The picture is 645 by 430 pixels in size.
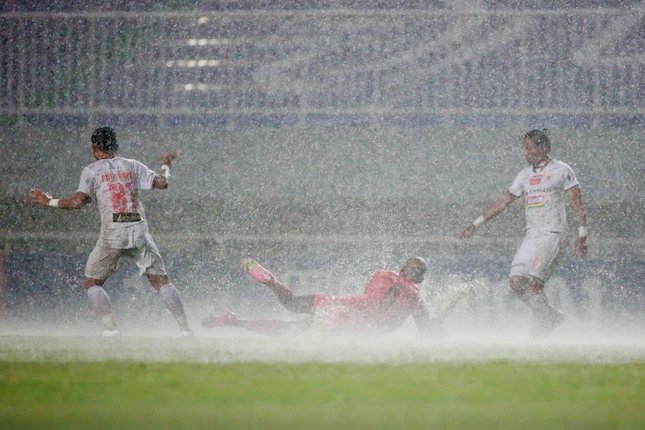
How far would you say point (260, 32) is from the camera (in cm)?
1714

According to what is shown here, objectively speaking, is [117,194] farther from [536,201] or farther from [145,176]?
[536,201]

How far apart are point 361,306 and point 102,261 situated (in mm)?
1967

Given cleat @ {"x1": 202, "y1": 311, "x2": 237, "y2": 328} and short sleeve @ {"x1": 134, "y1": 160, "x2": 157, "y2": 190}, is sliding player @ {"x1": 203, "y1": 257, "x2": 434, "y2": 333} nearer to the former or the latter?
cleat @ {"x1": 202, "y1": 311, "x2": 237, "y2": 328}

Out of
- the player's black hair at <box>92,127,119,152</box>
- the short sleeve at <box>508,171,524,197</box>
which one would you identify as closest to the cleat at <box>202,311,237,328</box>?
the player's black hair at <box>92,127,119,152</box>

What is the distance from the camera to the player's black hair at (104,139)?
8891mm


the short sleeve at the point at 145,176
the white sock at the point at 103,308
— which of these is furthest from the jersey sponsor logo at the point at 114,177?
the white sock at the point at 103,308

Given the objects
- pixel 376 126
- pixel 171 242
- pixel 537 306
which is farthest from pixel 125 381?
pixel 376 126

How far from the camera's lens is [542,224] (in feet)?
30.7

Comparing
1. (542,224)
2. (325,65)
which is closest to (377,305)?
(542,224)

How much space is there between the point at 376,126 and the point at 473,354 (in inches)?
345

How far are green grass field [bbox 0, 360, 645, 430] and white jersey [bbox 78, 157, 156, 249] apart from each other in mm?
2378

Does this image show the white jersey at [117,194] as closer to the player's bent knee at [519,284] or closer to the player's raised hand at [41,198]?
the player's raised hand at [41,198]

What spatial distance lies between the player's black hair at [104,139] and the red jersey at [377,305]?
1930 millimetres

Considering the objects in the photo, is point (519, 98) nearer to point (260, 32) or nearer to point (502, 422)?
point (260, 32)
